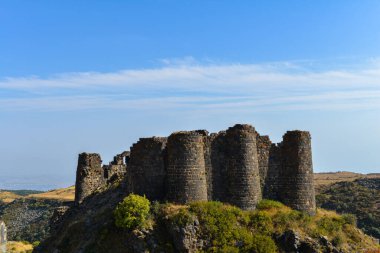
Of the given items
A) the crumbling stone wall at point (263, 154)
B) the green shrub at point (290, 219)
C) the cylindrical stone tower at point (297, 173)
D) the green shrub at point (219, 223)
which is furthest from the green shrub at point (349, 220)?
the green shrub at point (219, 223)

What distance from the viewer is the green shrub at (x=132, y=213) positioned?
915 inches

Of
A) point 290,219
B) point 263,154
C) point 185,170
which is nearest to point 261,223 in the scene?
point 290,219

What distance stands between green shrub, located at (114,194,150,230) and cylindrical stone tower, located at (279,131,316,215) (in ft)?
29.6

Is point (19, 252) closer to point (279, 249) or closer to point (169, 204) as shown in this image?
point (169, 204)

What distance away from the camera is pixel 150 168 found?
25.7 metres

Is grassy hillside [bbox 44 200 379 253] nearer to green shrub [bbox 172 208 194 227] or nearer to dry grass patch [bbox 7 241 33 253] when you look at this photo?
green shrub [bbox 172 208 194 227]

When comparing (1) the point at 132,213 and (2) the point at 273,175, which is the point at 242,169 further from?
(1) the point at 132,213

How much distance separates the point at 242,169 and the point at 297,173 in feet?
12.4

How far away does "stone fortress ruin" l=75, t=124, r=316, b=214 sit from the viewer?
2511 centimetres

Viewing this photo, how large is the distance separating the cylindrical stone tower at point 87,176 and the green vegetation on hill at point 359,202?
3460 centimetres

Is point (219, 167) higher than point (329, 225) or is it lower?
higher

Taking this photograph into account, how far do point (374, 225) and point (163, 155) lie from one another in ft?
137

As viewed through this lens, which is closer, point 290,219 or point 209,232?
point 209,232

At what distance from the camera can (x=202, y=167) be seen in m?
25.6
